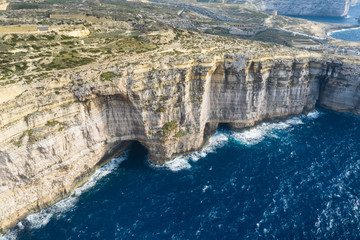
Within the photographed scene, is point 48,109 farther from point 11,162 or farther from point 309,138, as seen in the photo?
point 309,138

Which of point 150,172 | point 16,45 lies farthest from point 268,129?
point 16,45

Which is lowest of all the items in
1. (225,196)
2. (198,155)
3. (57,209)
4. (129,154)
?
(225,196)

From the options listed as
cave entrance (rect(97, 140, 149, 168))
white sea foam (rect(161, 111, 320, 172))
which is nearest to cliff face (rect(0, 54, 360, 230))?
cave entrance (rect(97, 140, 149, 168))

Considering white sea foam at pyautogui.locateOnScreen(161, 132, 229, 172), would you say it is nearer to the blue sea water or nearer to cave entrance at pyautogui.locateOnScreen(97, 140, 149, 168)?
the blue sea water

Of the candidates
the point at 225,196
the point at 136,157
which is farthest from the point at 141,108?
the point at 225,196

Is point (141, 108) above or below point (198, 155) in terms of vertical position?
above

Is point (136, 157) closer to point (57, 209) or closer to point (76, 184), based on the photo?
point (76, 184)

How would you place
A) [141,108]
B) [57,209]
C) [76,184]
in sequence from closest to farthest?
[57,209]
[76,184]
[141,108]

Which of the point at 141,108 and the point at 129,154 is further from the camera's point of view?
the point at 129,154
